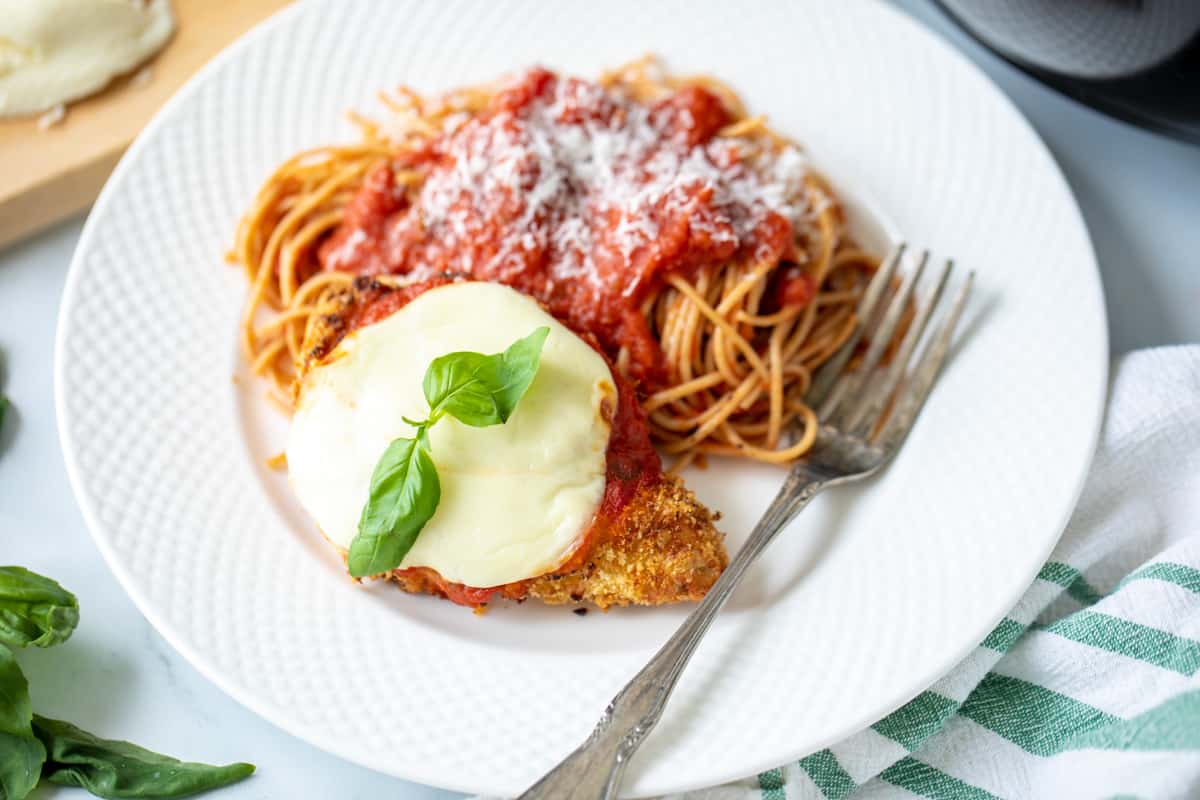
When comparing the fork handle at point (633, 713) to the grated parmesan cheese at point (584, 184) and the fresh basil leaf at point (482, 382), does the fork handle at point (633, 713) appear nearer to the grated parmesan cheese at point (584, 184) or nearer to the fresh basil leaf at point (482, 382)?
the fresh basil leaf at point (482, 382)

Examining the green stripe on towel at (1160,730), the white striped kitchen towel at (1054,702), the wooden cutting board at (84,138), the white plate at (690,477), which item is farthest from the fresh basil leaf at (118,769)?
the green stripe on towel at (1160,730)

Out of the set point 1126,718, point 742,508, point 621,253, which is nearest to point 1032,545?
point 1126,718

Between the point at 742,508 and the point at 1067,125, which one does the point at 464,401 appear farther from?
the point at 1067,125

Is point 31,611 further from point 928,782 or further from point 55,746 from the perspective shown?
point 928,782

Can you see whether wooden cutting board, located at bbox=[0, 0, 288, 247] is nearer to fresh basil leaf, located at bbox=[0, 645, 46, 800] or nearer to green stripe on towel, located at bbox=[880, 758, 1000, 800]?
fresh basil leaf, located at bbox=[0, 645, 46, 800]

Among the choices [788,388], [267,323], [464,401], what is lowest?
[267,323]

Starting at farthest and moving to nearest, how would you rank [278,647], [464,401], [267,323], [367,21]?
[367,21] < [267,323] < [278,647] < [464,401]

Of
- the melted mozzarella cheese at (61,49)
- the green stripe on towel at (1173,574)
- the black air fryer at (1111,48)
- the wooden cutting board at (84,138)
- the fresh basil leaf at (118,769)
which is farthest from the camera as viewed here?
the melted mozzarella cheese at (61,49)
